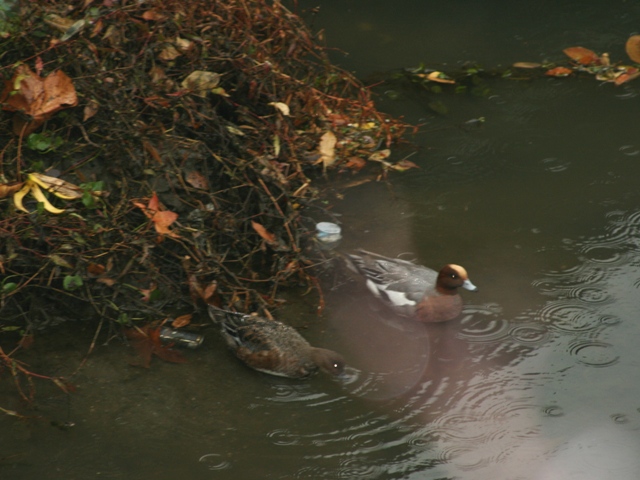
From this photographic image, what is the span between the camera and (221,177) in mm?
6297

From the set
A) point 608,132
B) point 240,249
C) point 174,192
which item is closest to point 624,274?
point 608,132

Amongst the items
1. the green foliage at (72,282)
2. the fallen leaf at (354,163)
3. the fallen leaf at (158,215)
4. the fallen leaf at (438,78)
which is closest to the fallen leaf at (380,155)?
the fallen leaf at (354,163)

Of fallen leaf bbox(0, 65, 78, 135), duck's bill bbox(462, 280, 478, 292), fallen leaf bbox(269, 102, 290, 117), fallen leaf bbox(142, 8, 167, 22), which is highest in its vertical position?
fallen leaf bbox(142, 8, 167, 22)

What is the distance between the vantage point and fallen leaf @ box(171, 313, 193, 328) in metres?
5.53

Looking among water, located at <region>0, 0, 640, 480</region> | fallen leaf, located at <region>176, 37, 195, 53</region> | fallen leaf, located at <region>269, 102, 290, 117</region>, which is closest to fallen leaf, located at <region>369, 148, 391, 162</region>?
water, located at <region>0, 0, 640, 480</region>

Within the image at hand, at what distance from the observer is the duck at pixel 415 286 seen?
566 cm

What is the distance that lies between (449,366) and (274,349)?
1115 millimetres

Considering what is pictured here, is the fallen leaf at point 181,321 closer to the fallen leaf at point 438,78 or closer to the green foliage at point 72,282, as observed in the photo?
the green foliage at point 72,282

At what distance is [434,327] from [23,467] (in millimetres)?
2748

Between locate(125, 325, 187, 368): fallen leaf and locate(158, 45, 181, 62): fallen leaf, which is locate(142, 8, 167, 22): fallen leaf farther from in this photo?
locate(125, 325, 187, 368): fallen leaf

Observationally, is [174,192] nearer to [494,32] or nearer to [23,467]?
[23,467]

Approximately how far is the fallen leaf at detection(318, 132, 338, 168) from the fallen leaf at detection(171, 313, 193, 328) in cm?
193

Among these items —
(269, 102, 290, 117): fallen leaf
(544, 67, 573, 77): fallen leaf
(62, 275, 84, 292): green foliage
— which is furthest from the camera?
(544, 67, 573, 77): fallen leaf

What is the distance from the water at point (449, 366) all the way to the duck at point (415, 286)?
102 mm
